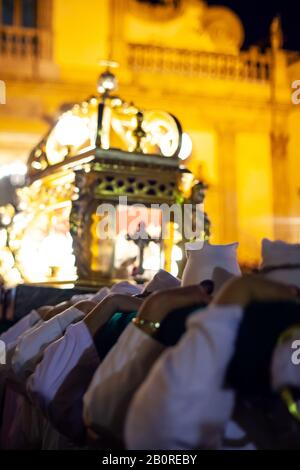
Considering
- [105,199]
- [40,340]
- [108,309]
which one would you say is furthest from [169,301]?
[105,199]

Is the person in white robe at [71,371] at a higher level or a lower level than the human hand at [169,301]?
lower

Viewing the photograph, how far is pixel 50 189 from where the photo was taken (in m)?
4.16

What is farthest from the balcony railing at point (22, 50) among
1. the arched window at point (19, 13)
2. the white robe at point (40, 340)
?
the white robe at point (40, 340)

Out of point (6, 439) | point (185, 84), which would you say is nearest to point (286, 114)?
point (185, 84)

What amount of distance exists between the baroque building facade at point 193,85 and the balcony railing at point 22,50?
0.02 meters

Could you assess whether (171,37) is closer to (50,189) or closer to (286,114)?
(286,114)

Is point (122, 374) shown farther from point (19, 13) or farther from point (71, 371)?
point (19, 13)

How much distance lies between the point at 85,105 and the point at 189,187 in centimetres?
91

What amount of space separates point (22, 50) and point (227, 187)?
17.1ft
